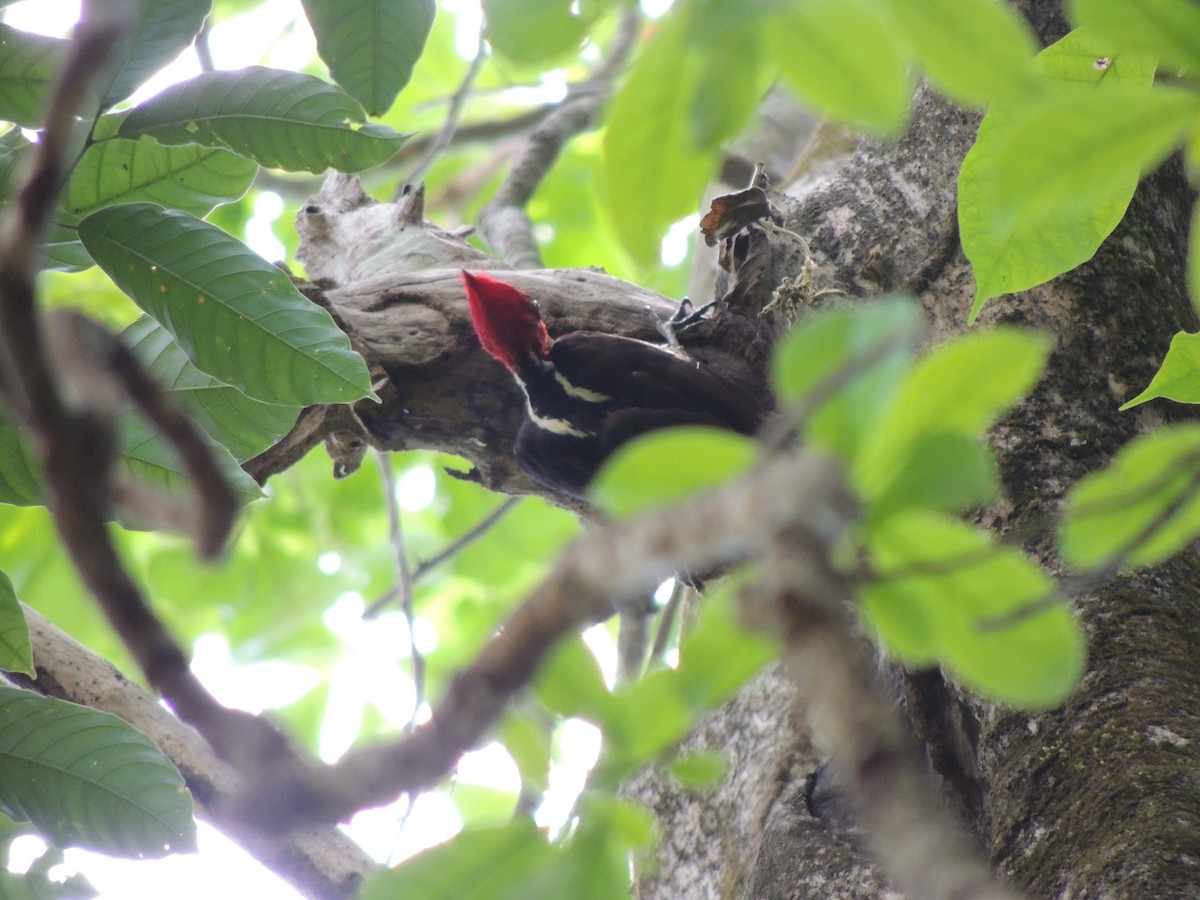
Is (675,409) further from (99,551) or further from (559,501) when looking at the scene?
(99,551)

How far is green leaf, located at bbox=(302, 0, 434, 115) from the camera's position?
5.41ft

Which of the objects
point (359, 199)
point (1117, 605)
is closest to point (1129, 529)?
point (1117, 605)

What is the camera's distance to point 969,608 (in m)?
0.57

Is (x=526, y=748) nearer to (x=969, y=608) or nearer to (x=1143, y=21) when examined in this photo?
(x=969, y=608)

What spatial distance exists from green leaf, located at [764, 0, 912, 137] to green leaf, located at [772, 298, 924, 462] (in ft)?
0.38

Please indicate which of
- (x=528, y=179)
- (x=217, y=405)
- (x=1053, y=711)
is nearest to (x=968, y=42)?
(x=1053, y=711)

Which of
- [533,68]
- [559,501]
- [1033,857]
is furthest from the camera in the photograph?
[559,501]

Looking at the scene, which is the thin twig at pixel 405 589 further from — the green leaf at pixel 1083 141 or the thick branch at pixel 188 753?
the green leaf at pixel 1083 141

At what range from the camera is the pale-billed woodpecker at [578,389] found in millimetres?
2543

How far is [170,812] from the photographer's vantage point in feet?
4.77

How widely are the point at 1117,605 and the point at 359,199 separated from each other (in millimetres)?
2576

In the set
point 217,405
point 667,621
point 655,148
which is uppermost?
point 655,148

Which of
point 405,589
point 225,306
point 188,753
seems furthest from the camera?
point 405,589

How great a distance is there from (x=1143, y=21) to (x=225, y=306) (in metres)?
1.29
